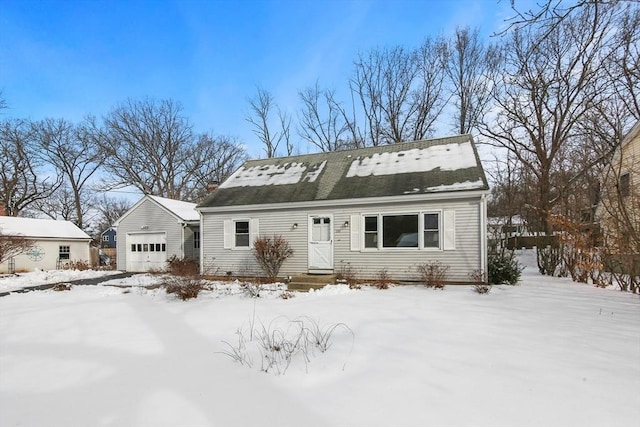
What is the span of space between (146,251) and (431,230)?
1476 centimetres

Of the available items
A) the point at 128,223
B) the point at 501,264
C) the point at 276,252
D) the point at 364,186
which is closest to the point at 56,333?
the point at 276,252

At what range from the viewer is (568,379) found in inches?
137

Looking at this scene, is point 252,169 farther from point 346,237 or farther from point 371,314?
point 371,314

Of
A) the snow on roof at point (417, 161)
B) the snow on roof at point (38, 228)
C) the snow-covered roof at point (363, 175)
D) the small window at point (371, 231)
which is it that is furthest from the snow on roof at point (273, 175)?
the snow on roof at point (38, 228)

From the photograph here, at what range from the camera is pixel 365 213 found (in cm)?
1149

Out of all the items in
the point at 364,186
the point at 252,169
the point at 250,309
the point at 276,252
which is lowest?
the point at 250,309

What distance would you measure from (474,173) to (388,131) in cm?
1798

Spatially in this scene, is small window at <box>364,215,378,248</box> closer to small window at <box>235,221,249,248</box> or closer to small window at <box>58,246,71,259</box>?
small window at <box>235,221,249,248</box>

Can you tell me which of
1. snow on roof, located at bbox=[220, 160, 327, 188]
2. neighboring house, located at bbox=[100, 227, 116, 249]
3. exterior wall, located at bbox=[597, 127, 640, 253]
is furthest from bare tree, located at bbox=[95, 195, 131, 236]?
exterior wall, located at bbox=[597, 127, 640, 253]

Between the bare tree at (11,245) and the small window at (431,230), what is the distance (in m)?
18.8

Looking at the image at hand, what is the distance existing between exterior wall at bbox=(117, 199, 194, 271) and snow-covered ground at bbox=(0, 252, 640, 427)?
988cm

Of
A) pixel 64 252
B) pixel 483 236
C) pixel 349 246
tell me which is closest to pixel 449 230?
pixel 483 236

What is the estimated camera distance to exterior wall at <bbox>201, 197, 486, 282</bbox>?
1036cm

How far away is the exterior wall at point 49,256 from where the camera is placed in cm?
1891
